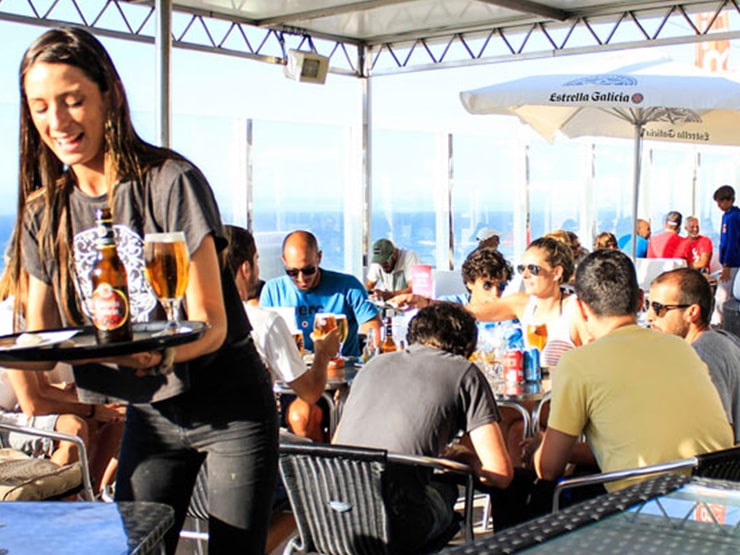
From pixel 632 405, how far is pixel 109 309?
1825mm

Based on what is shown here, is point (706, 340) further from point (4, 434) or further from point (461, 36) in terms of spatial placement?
point (461, 36)

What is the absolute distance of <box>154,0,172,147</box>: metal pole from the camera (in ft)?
22.2

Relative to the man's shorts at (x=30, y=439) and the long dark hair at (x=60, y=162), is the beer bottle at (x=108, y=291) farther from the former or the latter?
the man's shorts at (x=30, y=439)

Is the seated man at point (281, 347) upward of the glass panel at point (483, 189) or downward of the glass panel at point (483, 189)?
downward

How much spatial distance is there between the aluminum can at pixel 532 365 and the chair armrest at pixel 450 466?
1.15 metres

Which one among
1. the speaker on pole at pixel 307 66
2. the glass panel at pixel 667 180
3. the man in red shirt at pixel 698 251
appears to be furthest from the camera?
the glass panel at pixel 667 180

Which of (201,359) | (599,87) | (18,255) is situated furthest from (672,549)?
(599,87)

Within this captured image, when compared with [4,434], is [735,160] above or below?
above

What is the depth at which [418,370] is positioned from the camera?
3.02 meters

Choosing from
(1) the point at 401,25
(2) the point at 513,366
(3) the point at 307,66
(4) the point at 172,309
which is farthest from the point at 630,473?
(1) the point at 401,25

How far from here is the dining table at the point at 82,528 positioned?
1.38 metres

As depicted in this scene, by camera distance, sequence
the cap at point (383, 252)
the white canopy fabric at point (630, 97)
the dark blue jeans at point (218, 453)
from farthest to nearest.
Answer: the cap at point (383, 252)
the white canopy fabric at point (630, 97)
the dark blue jeans at point (218, 453)

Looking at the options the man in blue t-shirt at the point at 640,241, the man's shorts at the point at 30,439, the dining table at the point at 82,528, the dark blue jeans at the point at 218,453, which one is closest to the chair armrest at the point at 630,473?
the dark blue jeans at the point at 218,453

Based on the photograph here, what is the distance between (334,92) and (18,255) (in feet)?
82.5
